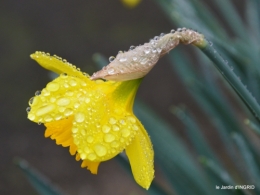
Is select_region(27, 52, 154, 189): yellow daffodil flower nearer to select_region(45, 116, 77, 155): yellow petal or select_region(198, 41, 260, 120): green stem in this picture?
select_region(45, 116, 77, 155): yellow petal

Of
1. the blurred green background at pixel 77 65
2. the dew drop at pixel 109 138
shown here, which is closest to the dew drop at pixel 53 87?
the dew drop at pixel 109 138

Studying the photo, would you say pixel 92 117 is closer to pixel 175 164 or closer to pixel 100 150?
pixel 100 150

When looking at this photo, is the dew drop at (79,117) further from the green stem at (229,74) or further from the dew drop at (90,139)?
the green stem at (229,74)

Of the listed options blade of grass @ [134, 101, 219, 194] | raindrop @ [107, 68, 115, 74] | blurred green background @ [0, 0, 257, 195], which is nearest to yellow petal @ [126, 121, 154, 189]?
raindrop @ [107, 68, 115, 74]

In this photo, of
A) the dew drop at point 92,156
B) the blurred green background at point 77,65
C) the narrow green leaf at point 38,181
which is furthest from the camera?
the blurred green background at point 77,65

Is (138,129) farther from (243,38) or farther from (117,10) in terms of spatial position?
(117,10)

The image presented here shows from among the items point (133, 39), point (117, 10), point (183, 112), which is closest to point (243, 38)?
point (183, 112)
